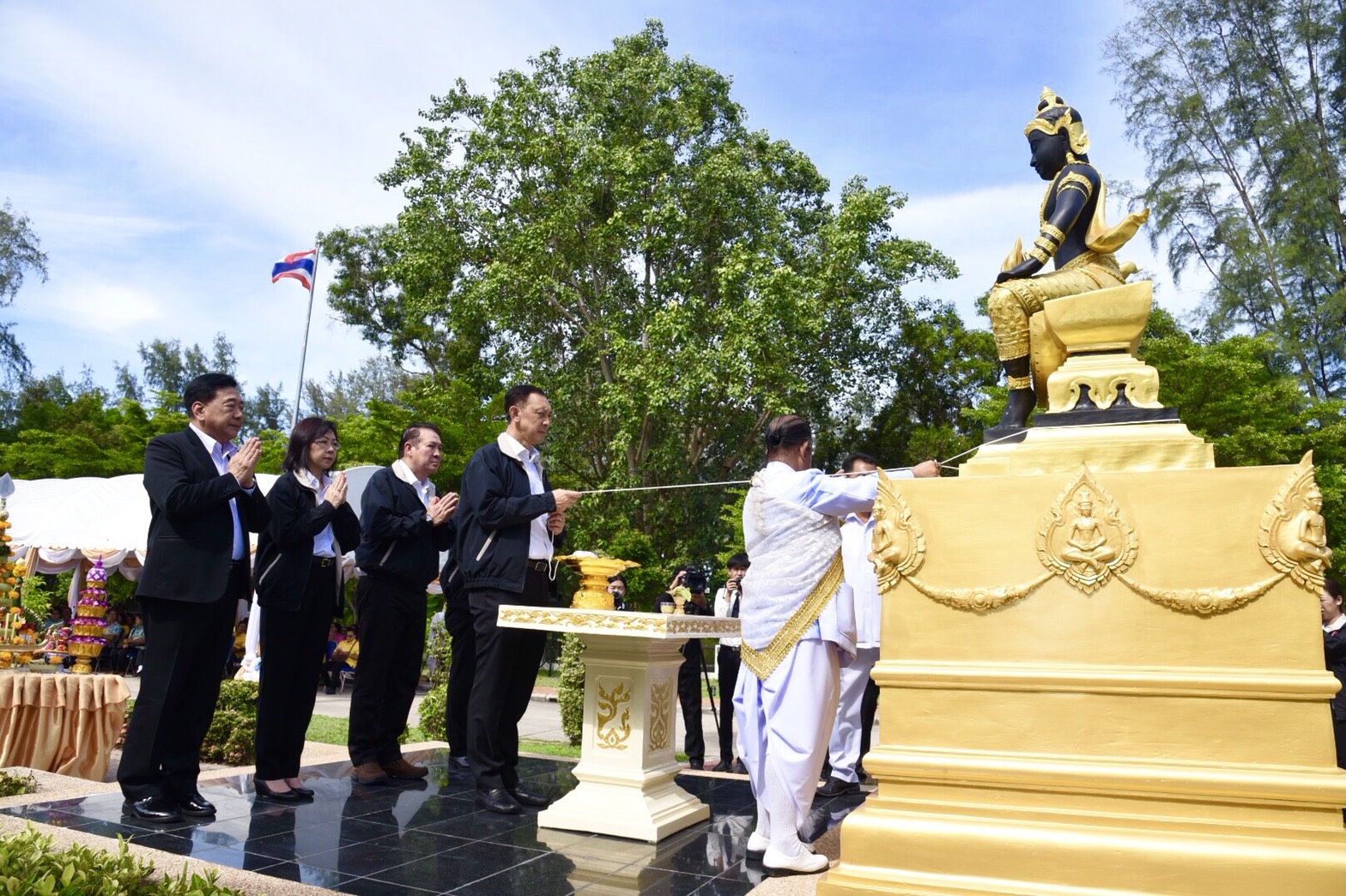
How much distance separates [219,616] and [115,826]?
37.5 inches

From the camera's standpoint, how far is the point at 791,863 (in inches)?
146

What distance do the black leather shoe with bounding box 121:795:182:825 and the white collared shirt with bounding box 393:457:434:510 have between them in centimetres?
195

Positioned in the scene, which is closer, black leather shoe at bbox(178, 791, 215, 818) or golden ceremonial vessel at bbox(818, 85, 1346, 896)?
golden ceremonial vessel at bbox(818, 85, 1346, 896)

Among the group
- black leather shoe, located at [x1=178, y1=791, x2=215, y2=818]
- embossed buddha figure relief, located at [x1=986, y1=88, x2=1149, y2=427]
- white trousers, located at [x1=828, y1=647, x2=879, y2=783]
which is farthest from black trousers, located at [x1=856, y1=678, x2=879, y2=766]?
black leather shoe, located at [x1=178, y1=791, x2=215, y2=818]

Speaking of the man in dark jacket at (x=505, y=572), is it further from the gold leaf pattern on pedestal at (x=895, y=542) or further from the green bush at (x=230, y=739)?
the green bush at (x=230, y=739)

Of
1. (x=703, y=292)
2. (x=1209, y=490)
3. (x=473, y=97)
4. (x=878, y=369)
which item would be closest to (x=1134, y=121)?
(x=878, y=369)

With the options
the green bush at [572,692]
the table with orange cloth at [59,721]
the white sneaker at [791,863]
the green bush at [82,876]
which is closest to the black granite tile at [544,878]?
the white sneaker at [791,863]

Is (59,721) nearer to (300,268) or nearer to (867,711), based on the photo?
(867,711)

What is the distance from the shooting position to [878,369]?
70.3ft

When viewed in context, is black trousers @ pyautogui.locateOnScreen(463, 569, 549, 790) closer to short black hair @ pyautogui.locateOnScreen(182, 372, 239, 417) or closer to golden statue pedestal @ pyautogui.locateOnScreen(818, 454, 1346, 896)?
short black hair @ pyautogui.locateOnScreen(182, 372, 239, 417)

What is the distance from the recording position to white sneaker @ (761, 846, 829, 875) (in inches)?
146

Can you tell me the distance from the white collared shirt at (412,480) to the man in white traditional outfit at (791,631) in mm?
2259

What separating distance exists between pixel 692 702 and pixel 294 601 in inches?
158

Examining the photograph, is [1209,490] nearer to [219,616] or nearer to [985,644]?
[985,644]
